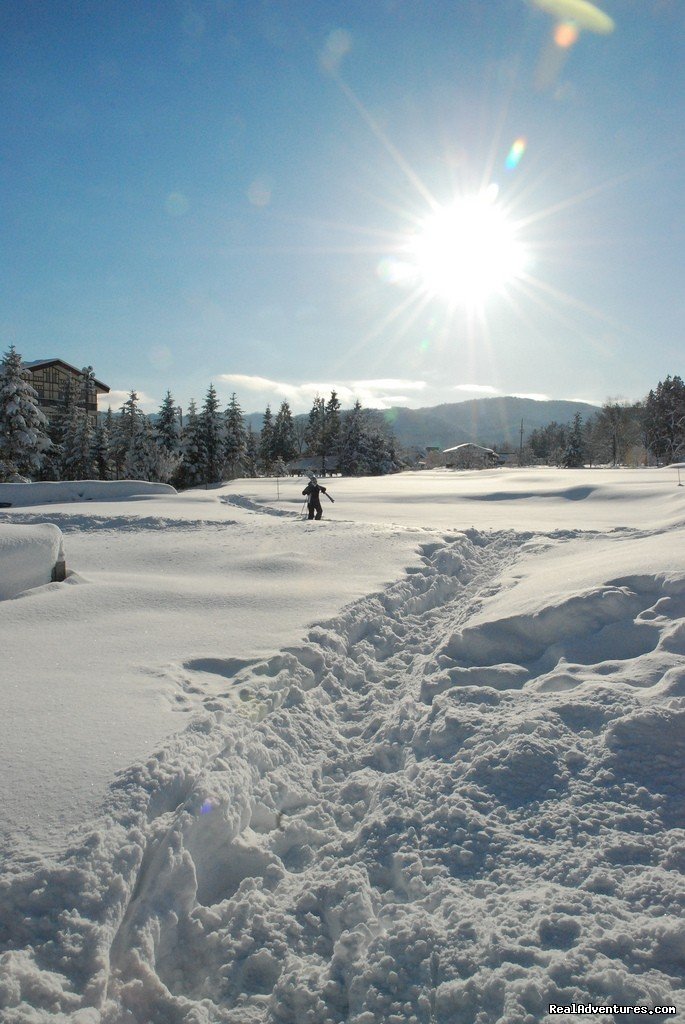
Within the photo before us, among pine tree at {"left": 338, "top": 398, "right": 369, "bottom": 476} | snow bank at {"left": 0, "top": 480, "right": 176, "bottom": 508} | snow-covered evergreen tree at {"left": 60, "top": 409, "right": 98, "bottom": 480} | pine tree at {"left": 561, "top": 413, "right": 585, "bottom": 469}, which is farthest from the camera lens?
pine tree at {"left": 561, "top": 413, "right": 585, "bottom": 469}

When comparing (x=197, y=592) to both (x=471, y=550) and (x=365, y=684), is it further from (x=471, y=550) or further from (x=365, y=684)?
(x=471, y=550)

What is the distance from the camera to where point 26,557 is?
24.1 feet

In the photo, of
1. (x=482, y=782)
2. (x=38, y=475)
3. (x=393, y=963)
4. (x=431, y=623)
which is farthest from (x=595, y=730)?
(x=38, y=475)

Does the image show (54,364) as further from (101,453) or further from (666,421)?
(666,421)

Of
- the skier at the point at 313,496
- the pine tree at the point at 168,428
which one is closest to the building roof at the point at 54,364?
the pine tree at the point at 168,428

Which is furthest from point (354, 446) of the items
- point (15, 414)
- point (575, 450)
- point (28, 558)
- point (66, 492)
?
point (28, 558)

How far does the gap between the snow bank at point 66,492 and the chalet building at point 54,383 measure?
996 inches

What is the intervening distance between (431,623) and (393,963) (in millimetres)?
5080

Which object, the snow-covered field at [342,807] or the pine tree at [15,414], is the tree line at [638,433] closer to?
the pine tree at [15,414]

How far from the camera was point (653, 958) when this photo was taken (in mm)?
2590

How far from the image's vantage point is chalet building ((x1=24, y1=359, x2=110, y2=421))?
46.9 metres

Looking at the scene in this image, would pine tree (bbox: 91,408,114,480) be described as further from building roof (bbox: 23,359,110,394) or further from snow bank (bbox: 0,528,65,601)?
snow bank (bbox: 0,528,65,601)

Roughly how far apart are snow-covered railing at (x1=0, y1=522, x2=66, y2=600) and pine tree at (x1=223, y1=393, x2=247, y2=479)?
38.8 meters

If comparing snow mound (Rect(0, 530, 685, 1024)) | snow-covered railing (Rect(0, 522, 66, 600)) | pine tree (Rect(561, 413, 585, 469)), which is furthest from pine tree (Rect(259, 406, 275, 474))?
snow mound (Rect(0, 530, 685, 1024))
